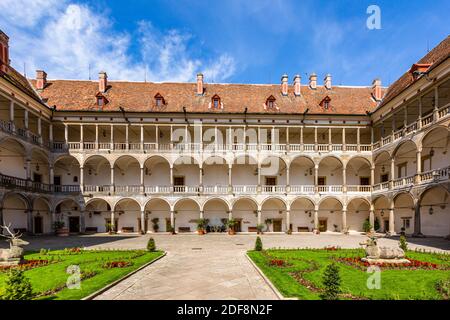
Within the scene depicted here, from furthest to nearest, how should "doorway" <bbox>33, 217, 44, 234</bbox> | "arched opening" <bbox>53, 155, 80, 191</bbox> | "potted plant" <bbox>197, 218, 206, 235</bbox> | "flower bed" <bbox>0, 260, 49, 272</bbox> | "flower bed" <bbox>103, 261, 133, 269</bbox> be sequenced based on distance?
"arched opening" <bbox>53, 155, 80, 191</bbox>
"potted plant" <bbox>197, 218, 206, 235</bbox>
"doorway" <bbox>33, 217, 44, 234</bbox>
"flower bed" <bbox>103, 261, 133, 269</bbox>
"flower bed" <bbox>0, 260, 49, 272</bbox>

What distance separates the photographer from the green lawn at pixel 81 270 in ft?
26.7

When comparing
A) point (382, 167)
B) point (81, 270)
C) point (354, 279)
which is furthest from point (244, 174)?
point (354, 279)

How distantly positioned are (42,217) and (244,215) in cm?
2028

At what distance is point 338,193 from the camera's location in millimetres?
29844

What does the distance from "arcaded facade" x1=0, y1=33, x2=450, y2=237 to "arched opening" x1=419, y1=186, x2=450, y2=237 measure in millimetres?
2131

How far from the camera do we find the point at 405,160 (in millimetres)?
27516

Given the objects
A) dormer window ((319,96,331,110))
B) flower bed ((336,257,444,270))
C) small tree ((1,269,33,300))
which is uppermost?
dormer window ((319,96,331,110))

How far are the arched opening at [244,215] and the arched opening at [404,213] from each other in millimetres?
13505

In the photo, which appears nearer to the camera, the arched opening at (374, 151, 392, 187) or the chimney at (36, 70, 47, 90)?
the arched opening at (374, 151, 392, 187)

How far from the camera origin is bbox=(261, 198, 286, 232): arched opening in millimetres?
31281

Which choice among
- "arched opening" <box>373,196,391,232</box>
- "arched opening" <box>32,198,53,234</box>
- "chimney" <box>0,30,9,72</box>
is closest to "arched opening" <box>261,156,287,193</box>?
"arched opening" <box>373,196,391,232</box>

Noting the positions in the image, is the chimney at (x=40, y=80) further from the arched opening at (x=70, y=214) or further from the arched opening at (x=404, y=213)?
the arched opening at (x=404, y=213)

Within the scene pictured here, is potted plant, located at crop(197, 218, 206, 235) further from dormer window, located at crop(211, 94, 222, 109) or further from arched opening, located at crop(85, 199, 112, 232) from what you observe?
dormer window, located at crop(211, 94, 222, 109)
